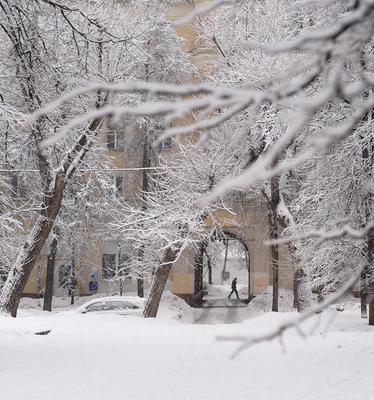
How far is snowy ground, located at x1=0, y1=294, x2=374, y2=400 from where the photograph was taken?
8.62 meters

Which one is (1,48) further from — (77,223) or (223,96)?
(77,223)

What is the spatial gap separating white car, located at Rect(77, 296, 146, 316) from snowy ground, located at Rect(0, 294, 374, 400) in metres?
5.81

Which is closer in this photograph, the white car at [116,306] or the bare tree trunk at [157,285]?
the bare tree trunk at [157,285]

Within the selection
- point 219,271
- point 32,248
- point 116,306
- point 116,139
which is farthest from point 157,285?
point 219,271

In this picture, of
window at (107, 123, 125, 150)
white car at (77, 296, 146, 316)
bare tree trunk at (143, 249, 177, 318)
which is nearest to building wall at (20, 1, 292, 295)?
window at (107, 123, 125, 150)

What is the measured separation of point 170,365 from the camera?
10.8 m

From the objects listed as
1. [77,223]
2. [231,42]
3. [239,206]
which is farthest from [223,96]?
[77,223]

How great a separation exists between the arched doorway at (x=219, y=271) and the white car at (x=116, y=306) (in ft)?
10.5

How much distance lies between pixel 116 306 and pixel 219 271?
41071 millimetres

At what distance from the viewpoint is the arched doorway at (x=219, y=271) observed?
98.0ft

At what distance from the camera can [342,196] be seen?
1238cm

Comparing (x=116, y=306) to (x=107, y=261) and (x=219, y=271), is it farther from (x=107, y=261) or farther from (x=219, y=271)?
(x=219, y=271)

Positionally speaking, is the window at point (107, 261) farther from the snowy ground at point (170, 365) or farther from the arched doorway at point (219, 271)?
the snowy ground at point (170, 365)

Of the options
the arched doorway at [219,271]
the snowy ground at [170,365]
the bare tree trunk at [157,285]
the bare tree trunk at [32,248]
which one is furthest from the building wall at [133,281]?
the snowy ground at [170,365]
